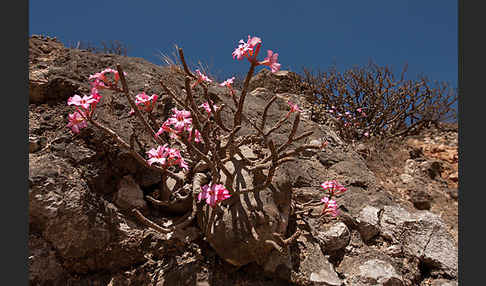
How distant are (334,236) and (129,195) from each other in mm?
1787

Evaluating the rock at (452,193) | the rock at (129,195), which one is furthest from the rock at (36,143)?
the rock at (452,193)

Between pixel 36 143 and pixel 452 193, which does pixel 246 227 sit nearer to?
pixel 36 143

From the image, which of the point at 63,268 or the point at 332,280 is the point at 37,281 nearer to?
the point at 63,268

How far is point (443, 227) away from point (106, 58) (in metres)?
4.00

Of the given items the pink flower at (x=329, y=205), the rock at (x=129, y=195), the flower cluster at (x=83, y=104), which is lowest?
the pink flower at (x=329, y=205)

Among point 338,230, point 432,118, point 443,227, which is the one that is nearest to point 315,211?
point 338,230

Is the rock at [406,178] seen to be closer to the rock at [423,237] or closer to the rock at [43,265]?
the rock at [423,237]

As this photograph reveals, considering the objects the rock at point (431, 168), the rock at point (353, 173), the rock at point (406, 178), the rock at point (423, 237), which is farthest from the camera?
the rock at point (431, 168)

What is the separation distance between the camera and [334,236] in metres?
2.73

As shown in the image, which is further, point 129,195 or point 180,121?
point 129,195

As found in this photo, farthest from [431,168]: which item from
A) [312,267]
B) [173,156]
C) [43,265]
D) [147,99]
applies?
[43,265]

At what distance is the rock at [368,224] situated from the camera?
2946 mm

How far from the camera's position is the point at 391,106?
24.2 feet

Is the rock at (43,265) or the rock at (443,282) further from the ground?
the rock at (43,265)
